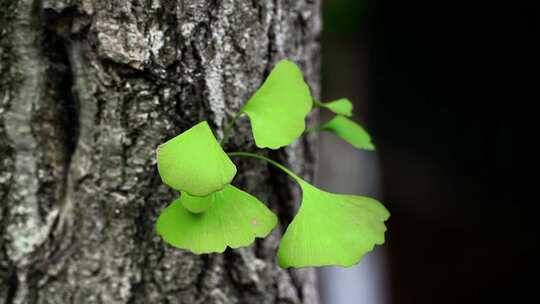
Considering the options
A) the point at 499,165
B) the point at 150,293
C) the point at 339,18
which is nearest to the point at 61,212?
the point at 150,293

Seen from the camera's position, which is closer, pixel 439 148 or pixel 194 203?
pixel 194 203

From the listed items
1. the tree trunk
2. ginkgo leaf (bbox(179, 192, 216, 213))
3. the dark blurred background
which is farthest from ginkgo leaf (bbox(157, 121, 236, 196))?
the dark blurred background

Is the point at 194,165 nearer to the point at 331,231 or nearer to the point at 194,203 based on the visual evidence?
the point at 194,203

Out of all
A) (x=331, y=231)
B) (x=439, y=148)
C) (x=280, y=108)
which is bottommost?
(x=439, y=148)

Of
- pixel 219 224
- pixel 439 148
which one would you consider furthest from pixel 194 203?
pixel 439 148

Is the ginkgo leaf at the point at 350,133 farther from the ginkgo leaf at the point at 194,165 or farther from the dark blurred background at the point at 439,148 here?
the dark blurred background at the point at 439,148

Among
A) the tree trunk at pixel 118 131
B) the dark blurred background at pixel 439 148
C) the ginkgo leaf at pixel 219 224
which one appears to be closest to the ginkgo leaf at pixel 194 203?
the ginkgo leaf at pixel 219 224

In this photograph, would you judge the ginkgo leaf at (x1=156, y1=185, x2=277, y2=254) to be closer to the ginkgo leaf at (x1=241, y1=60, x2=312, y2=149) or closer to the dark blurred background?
the ginkgo leaf at (x1=241, y1=60, x2=312, y2=149)
